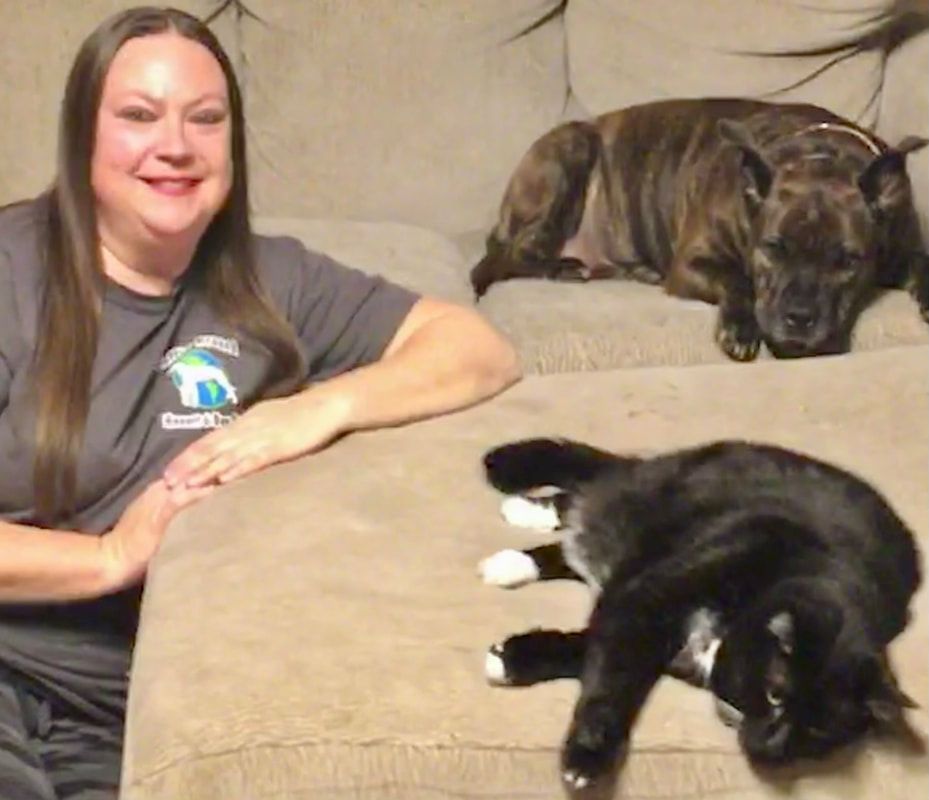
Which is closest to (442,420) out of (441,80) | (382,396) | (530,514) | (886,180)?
(382,396)

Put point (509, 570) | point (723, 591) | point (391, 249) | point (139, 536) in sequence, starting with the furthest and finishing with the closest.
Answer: point (391, 249) → point (139, 536) → point (509, 570) → point (723, 591)

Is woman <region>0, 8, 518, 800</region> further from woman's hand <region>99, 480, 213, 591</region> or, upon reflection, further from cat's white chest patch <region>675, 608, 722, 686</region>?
cat's white chest patch <region>675, 608, 722, 686</region>

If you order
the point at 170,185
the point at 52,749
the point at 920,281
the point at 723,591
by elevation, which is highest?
the point at 170,185

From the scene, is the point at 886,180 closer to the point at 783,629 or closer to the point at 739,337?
the point at 739,337

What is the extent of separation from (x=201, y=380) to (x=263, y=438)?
0.33ft

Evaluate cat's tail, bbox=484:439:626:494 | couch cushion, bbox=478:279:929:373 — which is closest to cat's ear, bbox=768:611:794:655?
cat's tail, bbox=484:439:626:494

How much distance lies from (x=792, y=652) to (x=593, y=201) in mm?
1767

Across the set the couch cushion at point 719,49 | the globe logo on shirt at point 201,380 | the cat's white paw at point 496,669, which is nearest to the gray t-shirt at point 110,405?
the globe logo on shirt at point 201,380

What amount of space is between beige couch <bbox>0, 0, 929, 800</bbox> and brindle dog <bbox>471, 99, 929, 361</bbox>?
0.08m

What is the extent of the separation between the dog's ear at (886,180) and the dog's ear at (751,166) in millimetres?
148

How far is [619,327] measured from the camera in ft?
7.29

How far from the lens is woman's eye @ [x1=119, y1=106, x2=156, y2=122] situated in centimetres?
152

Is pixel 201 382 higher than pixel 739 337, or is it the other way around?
pixel 201 382

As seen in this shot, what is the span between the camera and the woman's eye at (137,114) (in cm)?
152
